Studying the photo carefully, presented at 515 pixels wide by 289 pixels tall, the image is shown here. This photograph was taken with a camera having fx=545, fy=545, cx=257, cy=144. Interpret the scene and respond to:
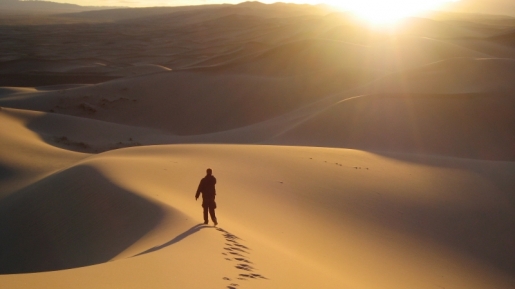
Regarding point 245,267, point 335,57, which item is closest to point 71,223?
point 245,267

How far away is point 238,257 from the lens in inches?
231

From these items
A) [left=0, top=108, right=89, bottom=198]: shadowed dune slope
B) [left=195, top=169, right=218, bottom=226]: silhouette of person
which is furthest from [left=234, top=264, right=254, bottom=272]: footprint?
[left=0, top=108, right=89, bottom=198]: shadowed dune slope

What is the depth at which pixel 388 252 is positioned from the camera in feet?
25.9

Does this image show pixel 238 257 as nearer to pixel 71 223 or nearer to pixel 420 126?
pixel 71 223

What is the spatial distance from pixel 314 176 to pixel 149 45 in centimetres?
6603

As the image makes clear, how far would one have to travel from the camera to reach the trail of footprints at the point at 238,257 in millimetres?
5184

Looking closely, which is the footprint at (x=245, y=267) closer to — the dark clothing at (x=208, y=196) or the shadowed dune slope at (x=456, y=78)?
the dark clothing at (x=208, y=196)

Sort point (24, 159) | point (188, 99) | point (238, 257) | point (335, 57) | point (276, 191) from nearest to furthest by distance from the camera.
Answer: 1. point (238, 257)
2. point (276, 191)
3. point (24, 159)
4. point (188, 99)
5. point (335, 57)

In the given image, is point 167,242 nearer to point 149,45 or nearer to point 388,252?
point 388,252

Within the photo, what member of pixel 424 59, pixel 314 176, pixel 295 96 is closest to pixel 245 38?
pixel 424 59

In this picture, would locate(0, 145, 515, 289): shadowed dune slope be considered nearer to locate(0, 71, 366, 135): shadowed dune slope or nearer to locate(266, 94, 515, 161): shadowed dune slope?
locate(266, 94, 515, 161): shadowed dune slope

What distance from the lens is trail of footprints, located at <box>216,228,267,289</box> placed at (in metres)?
5.18

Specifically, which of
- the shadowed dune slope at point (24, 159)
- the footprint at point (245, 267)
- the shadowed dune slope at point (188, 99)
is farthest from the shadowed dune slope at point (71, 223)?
the shadowed dune slope at point (188, 99)

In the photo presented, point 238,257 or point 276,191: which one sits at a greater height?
point 276,191
